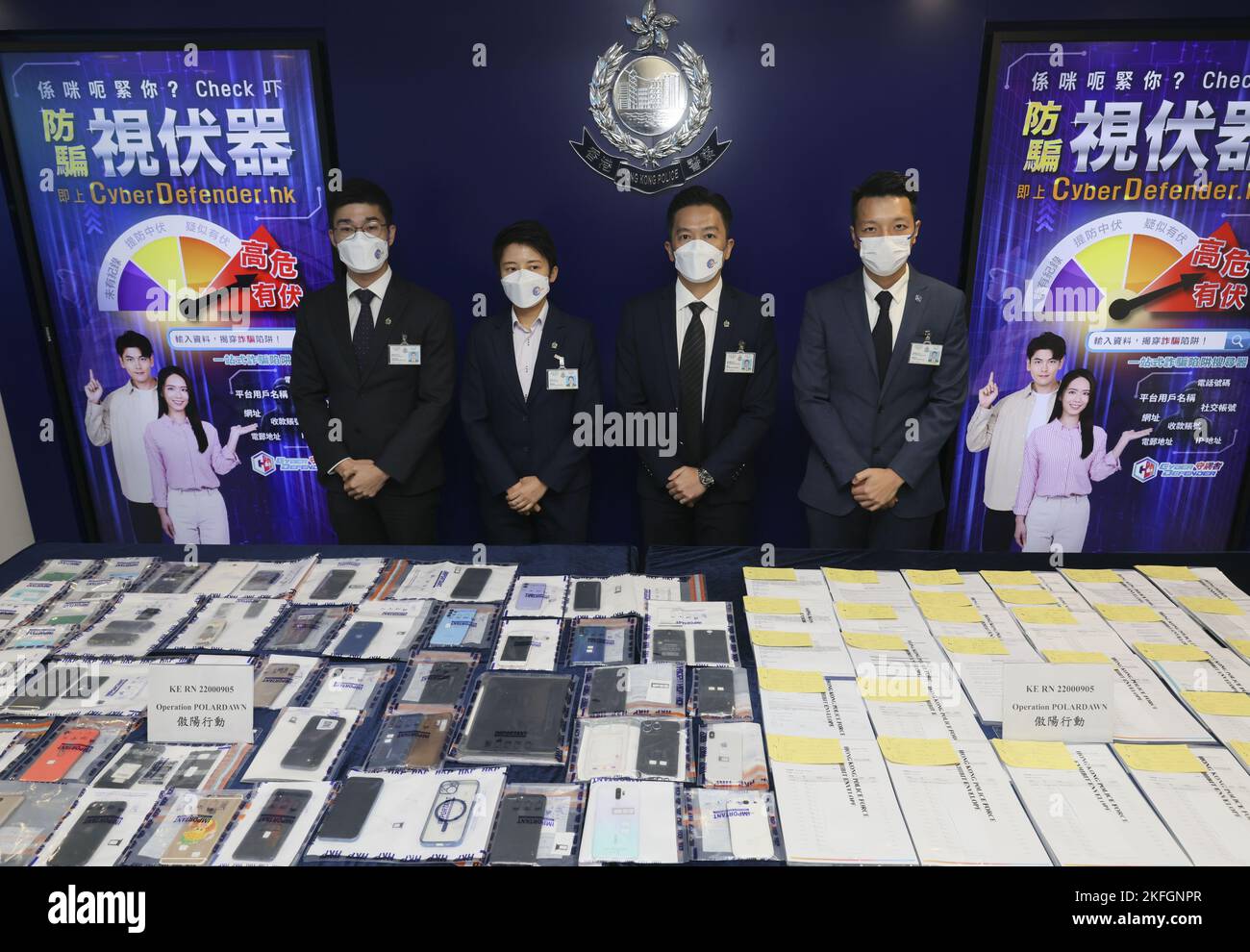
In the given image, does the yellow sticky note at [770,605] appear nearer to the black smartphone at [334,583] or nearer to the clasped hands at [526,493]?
the black smartphone at [334,583]

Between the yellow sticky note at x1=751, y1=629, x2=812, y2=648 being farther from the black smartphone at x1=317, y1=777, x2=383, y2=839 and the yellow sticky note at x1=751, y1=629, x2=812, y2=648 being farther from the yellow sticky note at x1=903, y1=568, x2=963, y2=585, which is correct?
the black smartphone at x1=317, y1=777, x2=383, y2=839

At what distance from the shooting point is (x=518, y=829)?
1.51m

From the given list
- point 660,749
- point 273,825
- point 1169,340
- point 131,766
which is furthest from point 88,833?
point 1169,340

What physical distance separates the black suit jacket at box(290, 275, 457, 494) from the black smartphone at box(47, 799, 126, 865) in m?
2.00

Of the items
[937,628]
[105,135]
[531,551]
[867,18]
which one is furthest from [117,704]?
[867,18]

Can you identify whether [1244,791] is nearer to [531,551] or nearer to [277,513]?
[531,551]

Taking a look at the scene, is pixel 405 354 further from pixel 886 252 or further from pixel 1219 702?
pixel 1219 702

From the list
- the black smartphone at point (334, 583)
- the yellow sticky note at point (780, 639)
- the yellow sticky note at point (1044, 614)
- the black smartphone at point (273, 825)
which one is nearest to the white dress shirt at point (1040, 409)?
the yellow sticky note at point (1044, 614)

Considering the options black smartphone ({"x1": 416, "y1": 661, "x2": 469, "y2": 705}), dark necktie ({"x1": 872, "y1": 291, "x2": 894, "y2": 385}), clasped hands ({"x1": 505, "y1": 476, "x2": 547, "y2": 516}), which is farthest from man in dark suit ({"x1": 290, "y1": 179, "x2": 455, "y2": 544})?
dark necktie ({"x1": 872, "y1": 291, "x2": 894, "y2": 385})

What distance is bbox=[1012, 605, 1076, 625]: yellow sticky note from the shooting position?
6.98ft

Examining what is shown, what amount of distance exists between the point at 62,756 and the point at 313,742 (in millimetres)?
494

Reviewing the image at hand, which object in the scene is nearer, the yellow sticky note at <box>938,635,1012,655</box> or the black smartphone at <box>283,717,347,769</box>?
the black smartphone at <box>283,717,347,769</box>
